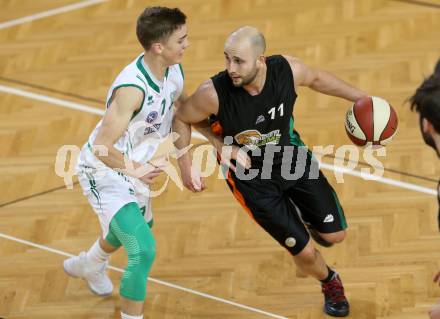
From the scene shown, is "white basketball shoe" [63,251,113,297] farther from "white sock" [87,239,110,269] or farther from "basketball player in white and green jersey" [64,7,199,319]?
"basketball player in white and green jersey" [64,7,199,319]

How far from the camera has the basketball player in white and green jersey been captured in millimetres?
5914

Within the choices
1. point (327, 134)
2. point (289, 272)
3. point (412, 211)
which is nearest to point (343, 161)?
point (327, 134)

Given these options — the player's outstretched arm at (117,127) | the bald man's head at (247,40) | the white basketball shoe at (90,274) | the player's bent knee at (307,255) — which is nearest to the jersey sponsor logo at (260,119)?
the bald man's head at (247,40)

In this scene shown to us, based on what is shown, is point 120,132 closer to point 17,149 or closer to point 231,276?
point 231,276

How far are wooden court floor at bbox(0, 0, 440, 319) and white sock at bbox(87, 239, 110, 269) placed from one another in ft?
1.00

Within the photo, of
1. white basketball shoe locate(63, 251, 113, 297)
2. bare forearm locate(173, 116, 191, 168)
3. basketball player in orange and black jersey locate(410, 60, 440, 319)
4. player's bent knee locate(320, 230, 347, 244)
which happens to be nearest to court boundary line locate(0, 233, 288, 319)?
white basketball shoe locate(63, 251, 113, 297)

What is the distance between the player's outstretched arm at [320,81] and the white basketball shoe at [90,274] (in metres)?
1.92

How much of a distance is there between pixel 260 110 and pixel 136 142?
2.80 ft

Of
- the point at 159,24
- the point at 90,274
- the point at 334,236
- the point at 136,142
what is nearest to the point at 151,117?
the point at 136,142

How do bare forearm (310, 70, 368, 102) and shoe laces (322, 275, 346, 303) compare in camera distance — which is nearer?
bare forearm (310, 70, 368, 102)

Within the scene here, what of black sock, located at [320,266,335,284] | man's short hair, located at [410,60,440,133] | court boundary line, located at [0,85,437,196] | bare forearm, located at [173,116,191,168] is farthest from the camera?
court boundary line, located at [0,85,437,196]

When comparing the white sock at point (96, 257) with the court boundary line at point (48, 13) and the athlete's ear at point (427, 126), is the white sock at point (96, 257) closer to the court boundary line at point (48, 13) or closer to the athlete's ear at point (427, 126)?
the athlete's ear at point (427, 126)

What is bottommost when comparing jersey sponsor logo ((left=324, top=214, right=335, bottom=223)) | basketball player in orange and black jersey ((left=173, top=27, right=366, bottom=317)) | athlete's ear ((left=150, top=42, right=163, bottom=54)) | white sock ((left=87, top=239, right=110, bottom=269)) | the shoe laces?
the shoe laces

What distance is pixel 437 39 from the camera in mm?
9516
